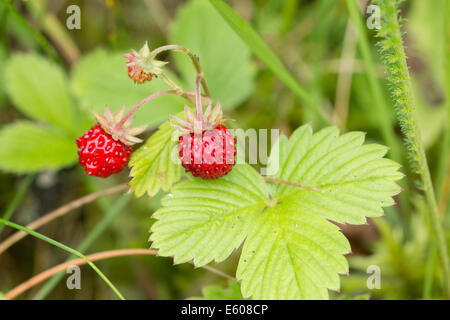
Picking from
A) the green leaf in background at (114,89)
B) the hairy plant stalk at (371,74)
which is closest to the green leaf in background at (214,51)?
the green leaf in background at (114,89)

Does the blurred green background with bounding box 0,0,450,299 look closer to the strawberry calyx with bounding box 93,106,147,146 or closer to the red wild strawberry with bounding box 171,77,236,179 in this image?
the strawberry calyx with bounding box 93,106,147,146

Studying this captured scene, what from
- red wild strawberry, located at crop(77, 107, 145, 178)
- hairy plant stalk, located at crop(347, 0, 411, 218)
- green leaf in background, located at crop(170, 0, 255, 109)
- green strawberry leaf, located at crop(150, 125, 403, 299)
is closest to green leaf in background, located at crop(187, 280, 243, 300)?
green strawberry leaf, located at crop(150, 125, 403, 299)

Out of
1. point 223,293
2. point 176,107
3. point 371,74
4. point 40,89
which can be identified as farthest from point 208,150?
point 40,89

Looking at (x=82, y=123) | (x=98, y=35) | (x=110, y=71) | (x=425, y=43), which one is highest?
(x=98, y=35)

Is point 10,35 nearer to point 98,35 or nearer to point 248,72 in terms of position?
point 98,35

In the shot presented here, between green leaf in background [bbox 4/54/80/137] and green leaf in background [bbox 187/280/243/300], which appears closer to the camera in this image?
green leaf in background [bbox 187/280/243/300]

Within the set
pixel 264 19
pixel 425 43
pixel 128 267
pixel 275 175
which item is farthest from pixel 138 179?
pixel 425 43

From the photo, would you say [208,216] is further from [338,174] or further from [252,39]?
[252,39]
